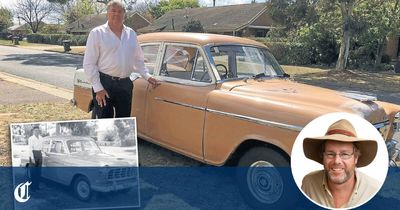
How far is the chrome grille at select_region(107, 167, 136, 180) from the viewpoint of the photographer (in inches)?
128

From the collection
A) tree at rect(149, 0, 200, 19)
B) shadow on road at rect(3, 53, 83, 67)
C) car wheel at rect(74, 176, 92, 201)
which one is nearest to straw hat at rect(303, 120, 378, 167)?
car wheel at rect(74, 176, 92, 201)

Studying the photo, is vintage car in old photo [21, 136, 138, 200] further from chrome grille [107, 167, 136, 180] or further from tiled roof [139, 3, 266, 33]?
tiled roof [139, 3, 266, 33]

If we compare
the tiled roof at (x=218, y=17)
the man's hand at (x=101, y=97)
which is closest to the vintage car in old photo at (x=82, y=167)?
the man's hand at (x=101, y=97)

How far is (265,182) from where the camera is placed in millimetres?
3508

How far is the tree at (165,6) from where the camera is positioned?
75.0 meters

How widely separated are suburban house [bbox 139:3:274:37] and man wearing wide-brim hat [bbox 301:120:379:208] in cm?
3336

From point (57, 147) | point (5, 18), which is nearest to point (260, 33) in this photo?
point (57, 147)

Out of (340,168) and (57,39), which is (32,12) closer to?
(57,39)

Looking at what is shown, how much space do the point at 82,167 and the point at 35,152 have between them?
0.38m

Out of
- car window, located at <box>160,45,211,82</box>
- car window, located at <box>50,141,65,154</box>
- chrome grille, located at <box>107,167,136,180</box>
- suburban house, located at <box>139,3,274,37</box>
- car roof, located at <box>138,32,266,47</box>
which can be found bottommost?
chrome grille, located at <box>107,167,136,180</box>

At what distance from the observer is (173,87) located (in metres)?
4.52

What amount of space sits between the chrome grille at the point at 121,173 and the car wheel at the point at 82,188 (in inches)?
7.4

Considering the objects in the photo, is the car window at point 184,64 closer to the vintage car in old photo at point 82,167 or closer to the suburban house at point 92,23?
the vintage car in old photo at point 82,167

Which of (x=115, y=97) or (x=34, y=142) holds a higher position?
(x=115, y=97)
